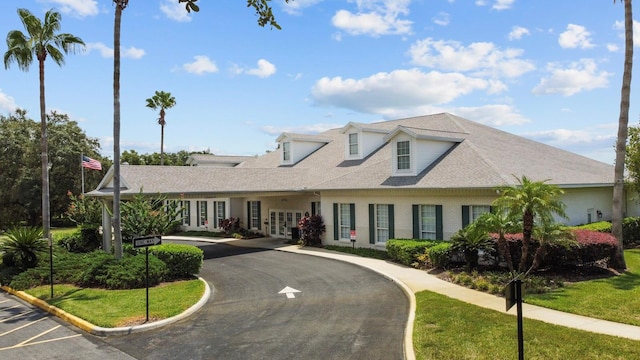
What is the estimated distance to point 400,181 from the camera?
76.3 feet

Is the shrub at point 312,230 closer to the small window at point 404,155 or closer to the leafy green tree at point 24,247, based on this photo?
the small window at point 404,155

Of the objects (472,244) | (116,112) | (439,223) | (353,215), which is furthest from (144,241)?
(353,215)

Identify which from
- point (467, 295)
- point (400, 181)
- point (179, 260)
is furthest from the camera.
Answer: point (400, 181)

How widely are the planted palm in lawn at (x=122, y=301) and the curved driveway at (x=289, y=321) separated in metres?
0.78

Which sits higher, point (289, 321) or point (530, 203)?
point (530, 203)

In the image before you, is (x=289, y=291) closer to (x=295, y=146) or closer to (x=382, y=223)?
(x=382, y=223)

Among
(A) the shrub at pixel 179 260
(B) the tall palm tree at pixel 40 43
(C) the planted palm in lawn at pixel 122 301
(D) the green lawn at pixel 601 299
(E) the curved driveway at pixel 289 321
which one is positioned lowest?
(E) the curved driveway at pixel 289 321

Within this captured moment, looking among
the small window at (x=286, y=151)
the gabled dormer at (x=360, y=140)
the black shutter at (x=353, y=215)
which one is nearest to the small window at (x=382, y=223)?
the black shutter at (x=353, y=215)

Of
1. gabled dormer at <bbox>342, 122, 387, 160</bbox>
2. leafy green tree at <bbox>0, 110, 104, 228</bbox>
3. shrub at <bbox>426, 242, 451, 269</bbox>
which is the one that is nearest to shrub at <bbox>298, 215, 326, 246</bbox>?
gabled dormer at <bbox>342, 122, 387, 160</bbox>

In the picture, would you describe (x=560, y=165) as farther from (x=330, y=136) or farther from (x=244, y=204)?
(x=244, y=204)

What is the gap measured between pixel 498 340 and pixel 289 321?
535 cm

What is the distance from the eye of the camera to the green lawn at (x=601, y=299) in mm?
11477

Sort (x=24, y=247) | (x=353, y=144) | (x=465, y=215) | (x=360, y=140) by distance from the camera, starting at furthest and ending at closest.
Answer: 1. (x=353, y=144)
2. (x=360, y=140)
3. (x=465, y=215)
4. (x=24, y=247)

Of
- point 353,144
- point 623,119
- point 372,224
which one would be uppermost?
point 353,144
